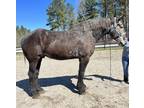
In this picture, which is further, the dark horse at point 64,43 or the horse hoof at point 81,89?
the horse hoof at point 81,89

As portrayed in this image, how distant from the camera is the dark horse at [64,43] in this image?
3.65m

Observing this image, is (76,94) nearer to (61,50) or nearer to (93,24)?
(61,50)

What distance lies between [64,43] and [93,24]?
19.0 inches

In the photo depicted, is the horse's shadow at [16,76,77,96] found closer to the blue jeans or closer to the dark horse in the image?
the dark horse

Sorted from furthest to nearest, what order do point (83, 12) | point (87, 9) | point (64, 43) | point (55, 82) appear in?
point (55, 82)
point (83, 12)
point (87, 9)
point (64, 43)

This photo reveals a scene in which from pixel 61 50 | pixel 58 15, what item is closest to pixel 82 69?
pixel 61 50

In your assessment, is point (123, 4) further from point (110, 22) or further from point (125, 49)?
point (125, 49)

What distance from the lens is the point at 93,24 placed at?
3.84 metres

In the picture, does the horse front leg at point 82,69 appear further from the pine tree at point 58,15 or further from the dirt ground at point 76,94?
the pine tree at point 58,15

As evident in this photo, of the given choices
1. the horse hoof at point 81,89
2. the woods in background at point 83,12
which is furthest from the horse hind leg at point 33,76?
the horse hoof at point 81,89

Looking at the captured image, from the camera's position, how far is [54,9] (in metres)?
4.19
